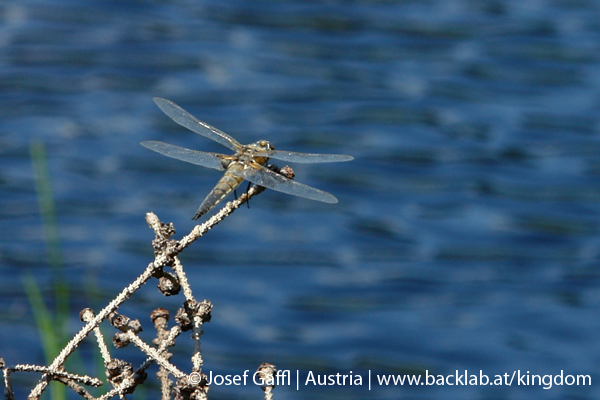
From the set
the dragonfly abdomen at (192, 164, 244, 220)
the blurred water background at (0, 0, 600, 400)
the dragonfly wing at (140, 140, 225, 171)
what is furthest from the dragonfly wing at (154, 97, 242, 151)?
the blurred water background at (0, 0, 600, 400)

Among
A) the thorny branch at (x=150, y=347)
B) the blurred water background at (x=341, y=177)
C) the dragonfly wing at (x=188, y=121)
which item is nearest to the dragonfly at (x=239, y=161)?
the dragonfly wing at (x=188, y=121)

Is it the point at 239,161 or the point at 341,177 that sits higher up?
the point at 341,177

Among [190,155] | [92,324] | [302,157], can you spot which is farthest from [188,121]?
[92,324]

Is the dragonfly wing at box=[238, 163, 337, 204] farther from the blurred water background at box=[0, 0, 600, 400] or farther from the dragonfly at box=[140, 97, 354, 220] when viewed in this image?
the blurred water background at box=[0, 0, 600, 400]

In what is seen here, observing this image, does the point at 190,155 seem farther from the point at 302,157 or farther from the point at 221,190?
the point at 302,157

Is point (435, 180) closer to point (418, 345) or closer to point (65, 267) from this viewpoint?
point (418, 345)

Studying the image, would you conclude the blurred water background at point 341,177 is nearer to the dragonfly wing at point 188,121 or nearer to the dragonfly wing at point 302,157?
the dragonfly wing at point 188,121
